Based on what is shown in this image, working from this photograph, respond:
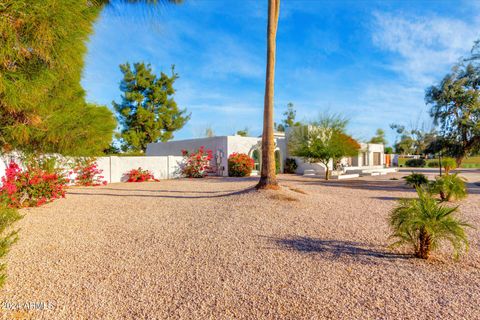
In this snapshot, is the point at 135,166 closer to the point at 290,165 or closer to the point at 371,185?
the point at 290,165

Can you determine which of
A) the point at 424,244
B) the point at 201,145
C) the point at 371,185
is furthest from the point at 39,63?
the point at 201,145

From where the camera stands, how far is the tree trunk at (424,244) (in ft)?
14.8

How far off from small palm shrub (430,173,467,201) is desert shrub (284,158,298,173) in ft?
54.3

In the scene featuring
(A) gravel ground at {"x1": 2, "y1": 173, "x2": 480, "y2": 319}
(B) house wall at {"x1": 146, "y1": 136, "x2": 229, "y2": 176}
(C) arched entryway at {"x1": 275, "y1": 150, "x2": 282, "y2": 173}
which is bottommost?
(A) gravel ground at {"x1": 2, "y1": 173, "x2": 480, "y2": 319}

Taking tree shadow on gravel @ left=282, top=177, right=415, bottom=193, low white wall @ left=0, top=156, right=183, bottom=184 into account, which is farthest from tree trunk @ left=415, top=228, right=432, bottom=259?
low white wall @ left=0, top=156, right=183, bottom=184

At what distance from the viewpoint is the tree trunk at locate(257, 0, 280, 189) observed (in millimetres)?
9461

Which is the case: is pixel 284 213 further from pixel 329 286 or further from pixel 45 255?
pixel 45 255

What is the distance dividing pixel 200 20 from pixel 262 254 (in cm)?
960

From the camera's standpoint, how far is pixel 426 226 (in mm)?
4387

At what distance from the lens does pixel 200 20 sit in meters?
11.1

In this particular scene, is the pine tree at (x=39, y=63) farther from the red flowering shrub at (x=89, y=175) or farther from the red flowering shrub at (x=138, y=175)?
the red flowering shrub at (x=138, y=175)

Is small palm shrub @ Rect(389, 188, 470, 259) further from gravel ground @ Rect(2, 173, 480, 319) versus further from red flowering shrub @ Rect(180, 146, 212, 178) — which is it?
red flowering shrub @ Rect(180, 146, 212, 178)

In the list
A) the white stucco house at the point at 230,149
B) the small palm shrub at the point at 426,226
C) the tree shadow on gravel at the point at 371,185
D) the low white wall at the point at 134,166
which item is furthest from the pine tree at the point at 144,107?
the small palm shrub at the point at 426,226

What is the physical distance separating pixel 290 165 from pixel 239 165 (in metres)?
6.90
